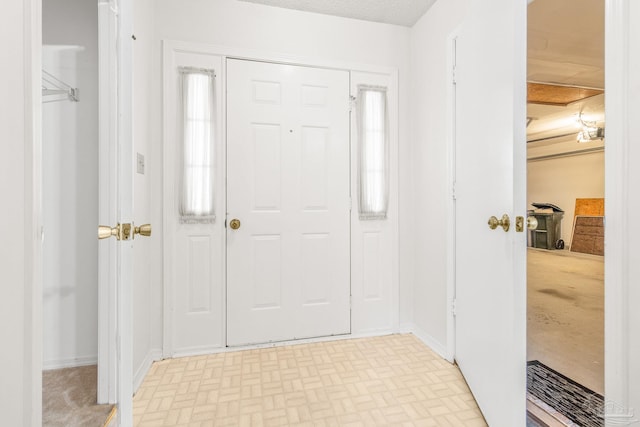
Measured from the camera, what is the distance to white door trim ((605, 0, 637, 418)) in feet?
3.20

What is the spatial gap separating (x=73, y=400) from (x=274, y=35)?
8.63ft

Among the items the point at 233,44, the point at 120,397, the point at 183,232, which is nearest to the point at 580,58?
the point at 233,44

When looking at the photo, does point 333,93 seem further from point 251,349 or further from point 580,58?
point 580,58

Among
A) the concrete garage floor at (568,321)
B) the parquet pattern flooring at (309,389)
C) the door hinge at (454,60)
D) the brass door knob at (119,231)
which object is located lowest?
the parquet pattern flooring at (309,389)

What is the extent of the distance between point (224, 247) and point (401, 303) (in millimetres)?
1612

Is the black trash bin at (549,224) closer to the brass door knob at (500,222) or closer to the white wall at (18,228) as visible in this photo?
the brass door knob at (500,222)

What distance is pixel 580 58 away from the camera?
3.21 m

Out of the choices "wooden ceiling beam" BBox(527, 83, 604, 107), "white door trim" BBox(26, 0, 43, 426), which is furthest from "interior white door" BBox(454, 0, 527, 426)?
"wooden ceiling beam" BBox(527, 83, 604, 107)

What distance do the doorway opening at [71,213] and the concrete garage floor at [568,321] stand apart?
268 centimetres

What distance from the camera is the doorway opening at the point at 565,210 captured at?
1819 mm

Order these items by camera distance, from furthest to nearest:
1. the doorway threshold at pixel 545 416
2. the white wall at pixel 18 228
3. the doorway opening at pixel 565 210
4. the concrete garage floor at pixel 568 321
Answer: the concrete garage floor at pixel 568 321, the doorway opening at pixel 565 210, the doorway threshold at pixel 545 416, the white wall at pixel 18 228

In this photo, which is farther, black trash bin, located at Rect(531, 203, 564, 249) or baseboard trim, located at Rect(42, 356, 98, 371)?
black trash bin, located at Rect(531, 203, 564, 249)

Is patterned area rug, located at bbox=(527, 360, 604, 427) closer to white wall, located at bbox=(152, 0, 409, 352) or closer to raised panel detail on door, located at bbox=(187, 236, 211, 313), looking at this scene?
white wall, located at bbox=(152, 0, 409, 352)

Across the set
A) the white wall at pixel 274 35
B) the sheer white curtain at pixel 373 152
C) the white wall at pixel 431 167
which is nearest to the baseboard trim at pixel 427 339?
the white wall at pixel 431 167
